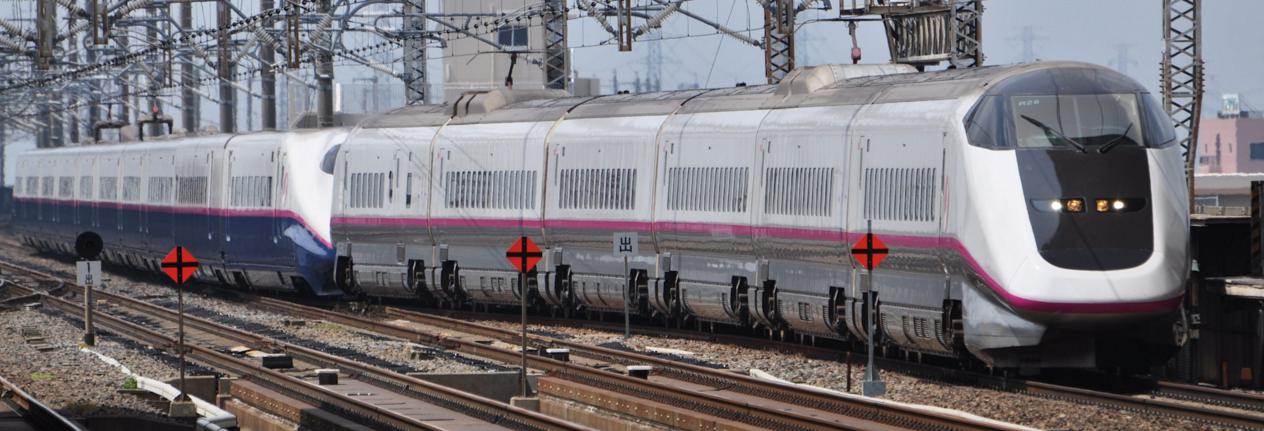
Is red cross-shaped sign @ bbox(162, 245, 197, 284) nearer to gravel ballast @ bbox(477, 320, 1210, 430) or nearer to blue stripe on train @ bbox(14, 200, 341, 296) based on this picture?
gravel ballast @ bbox(477, 320, 1210, 430)

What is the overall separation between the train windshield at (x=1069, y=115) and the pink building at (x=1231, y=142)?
512 ft

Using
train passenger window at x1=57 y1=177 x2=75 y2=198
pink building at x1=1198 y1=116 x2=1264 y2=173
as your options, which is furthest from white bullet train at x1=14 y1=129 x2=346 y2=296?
pink building at x1=1198 y1=116 x2=1264 y2=173

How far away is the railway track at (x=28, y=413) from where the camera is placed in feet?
73.5

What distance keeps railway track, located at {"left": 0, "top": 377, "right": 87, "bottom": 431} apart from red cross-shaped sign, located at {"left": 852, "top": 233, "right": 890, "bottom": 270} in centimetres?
904

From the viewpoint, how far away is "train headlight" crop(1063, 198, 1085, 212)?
24.1 m

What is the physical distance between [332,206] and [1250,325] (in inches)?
925

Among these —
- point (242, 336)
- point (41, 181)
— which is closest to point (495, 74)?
point (41, 181)

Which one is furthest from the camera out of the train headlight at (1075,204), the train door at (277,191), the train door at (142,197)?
the train door at (142,197)

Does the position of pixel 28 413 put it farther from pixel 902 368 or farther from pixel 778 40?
pixel 778 40

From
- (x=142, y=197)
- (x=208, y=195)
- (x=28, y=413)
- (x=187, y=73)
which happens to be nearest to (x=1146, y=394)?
(x=28, y=413)

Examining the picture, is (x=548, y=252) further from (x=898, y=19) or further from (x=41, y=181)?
(x=41, y=181)

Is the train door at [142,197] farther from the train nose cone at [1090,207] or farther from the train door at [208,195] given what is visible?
the train nose cone at [1090,207]

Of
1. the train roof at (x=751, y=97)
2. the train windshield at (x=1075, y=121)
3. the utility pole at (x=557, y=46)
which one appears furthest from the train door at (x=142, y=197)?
the train windshield at (x=1075, y=121)

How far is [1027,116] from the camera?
81.4ft
